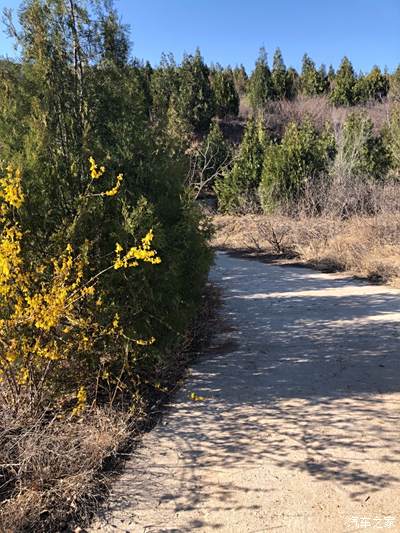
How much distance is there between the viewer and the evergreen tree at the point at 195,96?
27.3 m

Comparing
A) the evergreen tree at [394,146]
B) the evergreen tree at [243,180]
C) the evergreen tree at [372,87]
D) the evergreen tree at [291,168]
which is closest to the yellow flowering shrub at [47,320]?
the evergreen tree at [291,168]

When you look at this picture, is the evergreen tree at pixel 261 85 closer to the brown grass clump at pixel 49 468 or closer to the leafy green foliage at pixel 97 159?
the leafy green foliage at pixel 97 159

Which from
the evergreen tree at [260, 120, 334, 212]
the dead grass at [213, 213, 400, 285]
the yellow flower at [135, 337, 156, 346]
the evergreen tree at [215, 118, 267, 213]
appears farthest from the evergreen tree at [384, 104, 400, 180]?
the yellow flower at [135, 337, 156, 346]

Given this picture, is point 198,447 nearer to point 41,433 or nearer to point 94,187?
point 41,433

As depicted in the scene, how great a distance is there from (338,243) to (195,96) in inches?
804

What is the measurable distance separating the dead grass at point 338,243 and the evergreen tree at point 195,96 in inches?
624

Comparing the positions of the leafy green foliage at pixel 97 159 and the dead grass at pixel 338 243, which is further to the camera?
the dead grass at pixel 338 243

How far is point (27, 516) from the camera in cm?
241

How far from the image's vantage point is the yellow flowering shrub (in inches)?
114

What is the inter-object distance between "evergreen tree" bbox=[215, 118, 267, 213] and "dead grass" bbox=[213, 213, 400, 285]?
439cm

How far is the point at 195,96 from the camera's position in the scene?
28031mm

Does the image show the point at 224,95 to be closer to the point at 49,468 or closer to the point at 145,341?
the point at 145,341

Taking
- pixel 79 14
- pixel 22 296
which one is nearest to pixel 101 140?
pixel 79 14

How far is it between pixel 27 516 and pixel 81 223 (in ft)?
5.95
